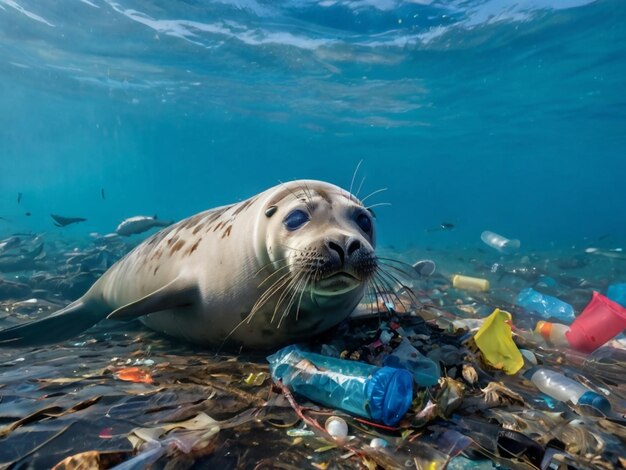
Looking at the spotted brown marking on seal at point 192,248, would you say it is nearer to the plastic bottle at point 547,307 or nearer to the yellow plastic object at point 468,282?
the plastic bottle at point 547,307

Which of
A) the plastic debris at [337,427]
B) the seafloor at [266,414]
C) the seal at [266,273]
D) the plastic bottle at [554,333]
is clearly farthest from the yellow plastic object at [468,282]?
the plastic debris at [337,427]

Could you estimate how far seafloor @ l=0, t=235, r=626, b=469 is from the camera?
168cm

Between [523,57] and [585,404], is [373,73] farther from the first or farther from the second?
[585,404]

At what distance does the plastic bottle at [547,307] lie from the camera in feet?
20.5

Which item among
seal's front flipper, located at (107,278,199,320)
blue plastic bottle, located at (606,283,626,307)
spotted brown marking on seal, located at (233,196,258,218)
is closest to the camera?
seal's front flipper, located at (107,278,199,320)

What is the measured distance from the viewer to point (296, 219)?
2.87 metres

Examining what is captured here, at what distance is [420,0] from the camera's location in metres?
14.3

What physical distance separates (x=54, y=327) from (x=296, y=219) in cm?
308

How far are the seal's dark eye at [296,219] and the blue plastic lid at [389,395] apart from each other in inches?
45.1

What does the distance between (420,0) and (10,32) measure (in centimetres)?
1897

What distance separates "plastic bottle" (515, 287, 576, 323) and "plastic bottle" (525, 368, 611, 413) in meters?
3.79

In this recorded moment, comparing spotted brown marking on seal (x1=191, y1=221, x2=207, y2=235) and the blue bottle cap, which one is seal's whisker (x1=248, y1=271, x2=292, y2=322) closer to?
spotted brown marking on seal (x1=191, y1=221, x2=207, y2=235)

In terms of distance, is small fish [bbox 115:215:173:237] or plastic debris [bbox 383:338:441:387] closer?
plastic debris [bbox 383:338:441:387]

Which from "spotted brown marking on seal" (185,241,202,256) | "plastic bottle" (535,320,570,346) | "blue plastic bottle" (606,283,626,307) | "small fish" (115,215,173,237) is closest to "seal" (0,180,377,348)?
"spotted brown marking on seal" (185,241,202,256)
